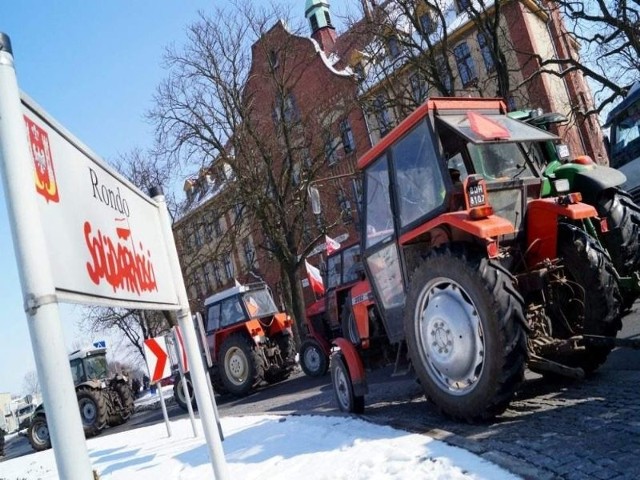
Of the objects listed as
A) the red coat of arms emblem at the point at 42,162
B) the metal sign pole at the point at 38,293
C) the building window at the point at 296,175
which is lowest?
the metal sign pole at the point at 38,293

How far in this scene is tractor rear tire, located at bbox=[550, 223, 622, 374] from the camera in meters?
4.41

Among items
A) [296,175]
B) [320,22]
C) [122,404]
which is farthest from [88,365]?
[320,22]

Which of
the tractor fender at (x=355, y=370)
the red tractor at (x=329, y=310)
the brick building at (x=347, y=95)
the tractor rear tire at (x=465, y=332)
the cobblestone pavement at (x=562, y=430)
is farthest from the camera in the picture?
the brick building at (x=347, y=95)

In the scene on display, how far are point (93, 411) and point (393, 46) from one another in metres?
14.0

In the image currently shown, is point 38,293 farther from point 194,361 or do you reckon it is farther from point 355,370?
point 355,370

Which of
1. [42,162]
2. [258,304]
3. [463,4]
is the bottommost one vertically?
[42,162]

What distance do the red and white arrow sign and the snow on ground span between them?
101 cm

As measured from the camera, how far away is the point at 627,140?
964cm

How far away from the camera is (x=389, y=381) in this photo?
27.6 feet

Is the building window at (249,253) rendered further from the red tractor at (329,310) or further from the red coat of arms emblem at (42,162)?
the red coat of arms emblem at (42,162)

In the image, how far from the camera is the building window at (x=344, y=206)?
21375 mm

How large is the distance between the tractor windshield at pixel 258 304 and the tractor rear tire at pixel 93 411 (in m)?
5.03

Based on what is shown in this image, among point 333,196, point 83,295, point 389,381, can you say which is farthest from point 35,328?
point 333,196

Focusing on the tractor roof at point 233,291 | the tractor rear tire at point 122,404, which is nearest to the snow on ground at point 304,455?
the tractor roof at point 233,291
